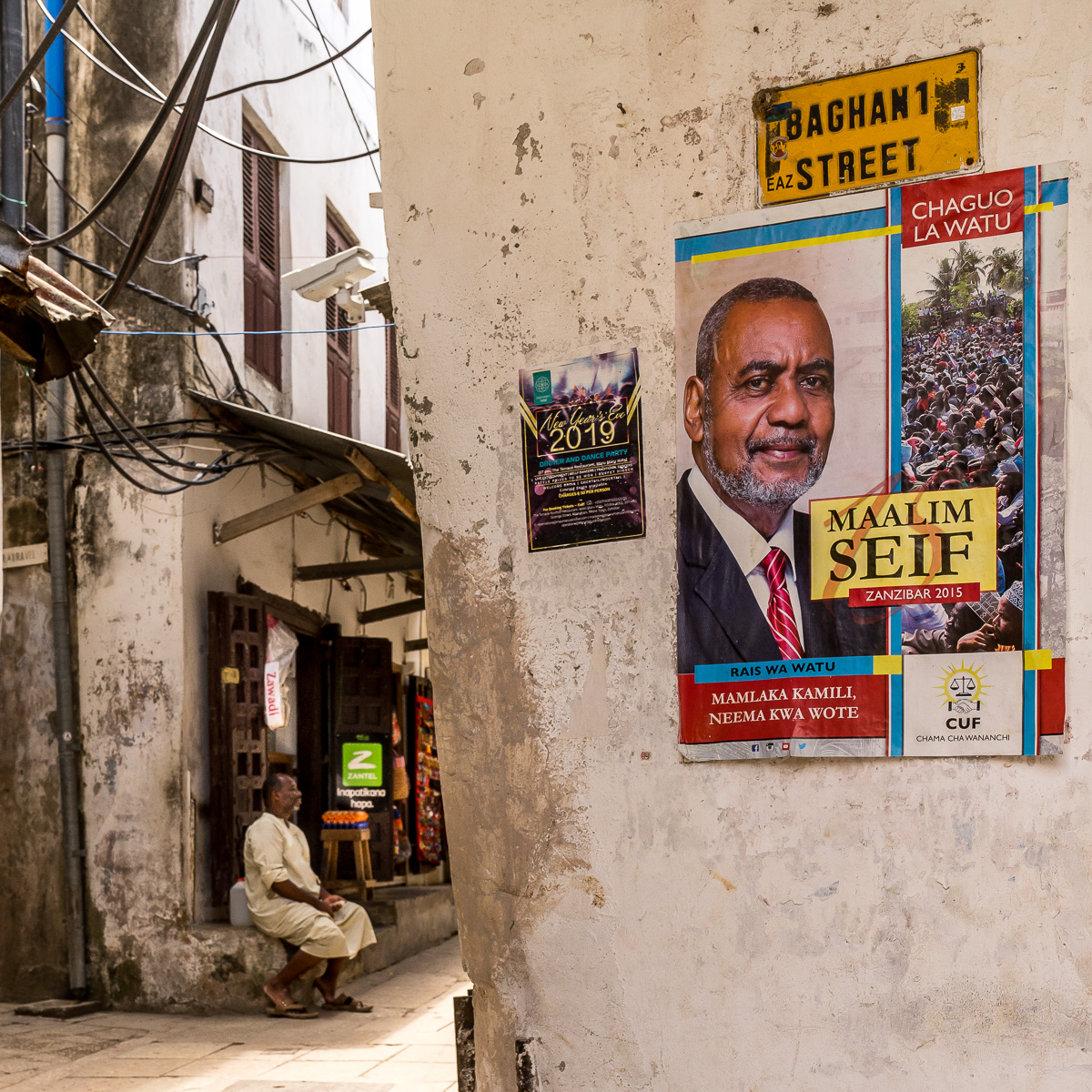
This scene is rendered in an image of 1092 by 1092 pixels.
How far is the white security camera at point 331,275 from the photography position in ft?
29.3

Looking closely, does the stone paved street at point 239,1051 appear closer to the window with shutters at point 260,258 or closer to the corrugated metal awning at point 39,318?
Answer: the corrugated metal awning at point 39,318

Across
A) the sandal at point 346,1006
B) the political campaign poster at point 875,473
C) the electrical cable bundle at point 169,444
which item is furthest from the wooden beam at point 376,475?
the political campaign poster at point 875,473

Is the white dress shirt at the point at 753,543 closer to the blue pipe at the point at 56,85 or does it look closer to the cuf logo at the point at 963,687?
the cuf logo at the point at 963,687

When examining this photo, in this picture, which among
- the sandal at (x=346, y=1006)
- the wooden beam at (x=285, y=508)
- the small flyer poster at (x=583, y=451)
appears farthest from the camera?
the wooden beam at (x=285, y=508)

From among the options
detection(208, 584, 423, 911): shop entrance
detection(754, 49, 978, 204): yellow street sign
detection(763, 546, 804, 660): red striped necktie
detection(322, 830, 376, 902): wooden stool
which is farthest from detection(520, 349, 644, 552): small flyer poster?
detection(322, 830, 376, 902): wooden stool

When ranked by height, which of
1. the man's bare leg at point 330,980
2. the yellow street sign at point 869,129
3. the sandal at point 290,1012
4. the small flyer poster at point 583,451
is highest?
the yellow street sign at point 869,129

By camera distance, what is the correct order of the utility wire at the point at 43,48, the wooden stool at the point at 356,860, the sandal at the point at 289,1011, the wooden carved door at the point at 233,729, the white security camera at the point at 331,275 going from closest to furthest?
the utility wire at the point at 43,48 < the sandal at the point at 289,1011 < the wooden carved door at the point at 233,729 < the white security camera at the point at 331,275 < the wooden stool at the point at 356,860

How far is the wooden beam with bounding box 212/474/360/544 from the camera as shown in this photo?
827cm

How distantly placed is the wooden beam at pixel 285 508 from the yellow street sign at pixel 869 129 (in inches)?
211

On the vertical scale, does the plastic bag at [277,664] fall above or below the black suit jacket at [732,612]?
below

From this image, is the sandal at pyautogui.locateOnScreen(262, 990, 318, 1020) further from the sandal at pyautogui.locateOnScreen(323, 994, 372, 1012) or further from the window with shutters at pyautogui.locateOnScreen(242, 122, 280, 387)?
the window with shutters at pyautogui.locateOnScreen(242, 122, 280, 387)

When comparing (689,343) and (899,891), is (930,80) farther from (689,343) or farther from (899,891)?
(899,891)

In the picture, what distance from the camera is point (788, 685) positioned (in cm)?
305

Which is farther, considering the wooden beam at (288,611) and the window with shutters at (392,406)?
the window with shutters at (392,406)
